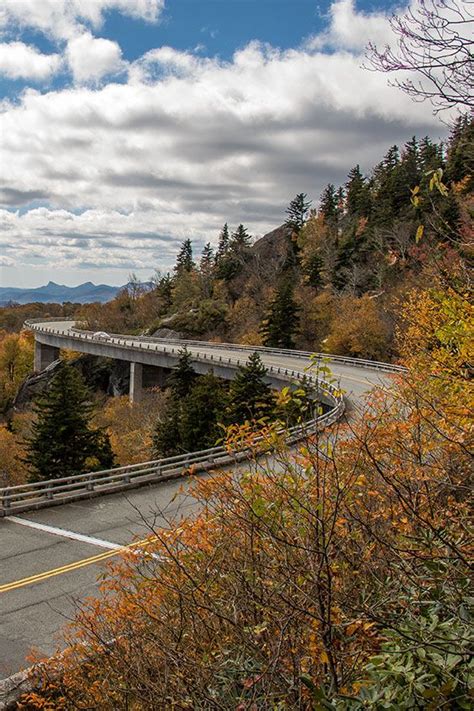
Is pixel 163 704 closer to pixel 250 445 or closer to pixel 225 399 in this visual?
pixel 250 445

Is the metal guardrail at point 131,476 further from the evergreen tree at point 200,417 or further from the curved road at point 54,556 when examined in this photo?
the evergreen tree at point 200,417

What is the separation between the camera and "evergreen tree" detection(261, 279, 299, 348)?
60.9 m

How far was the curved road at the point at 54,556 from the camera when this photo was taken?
→ 10.0 meters

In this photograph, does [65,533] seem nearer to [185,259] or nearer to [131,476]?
[131,476]

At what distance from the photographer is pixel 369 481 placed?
8.44 m

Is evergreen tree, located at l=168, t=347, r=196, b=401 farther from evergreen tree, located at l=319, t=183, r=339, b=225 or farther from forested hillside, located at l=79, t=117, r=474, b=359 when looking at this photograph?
evergreen tree, located at l=319, t=183, r=339, b=225

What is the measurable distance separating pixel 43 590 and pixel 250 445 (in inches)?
300

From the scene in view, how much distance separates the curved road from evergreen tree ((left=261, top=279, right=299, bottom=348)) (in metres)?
42.1

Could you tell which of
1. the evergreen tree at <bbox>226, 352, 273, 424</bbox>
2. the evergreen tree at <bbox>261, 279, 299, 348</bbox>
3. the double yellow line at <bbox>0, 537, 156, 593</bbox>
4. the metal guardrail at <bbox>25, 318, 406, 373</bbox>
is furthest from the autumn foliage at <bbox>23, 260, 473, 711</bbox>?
the evergreen tree at <bbox>261, 279, 299, 348</bbox>

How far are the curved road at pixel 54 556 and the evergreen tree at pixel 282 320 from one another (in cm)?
4210

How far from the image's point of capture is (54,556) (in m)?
13.7

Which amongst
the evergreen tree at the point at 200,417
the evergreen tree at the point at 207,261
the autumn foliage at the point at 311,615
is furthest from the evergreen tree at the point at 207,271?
the autumn foliage at the point at 311,615

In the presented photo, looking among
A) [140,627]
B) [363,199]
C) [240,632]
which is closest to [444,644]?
[240,632]

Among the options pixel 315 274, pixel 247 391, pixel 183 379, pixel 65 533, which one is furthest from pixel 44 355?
pixel 65 533
